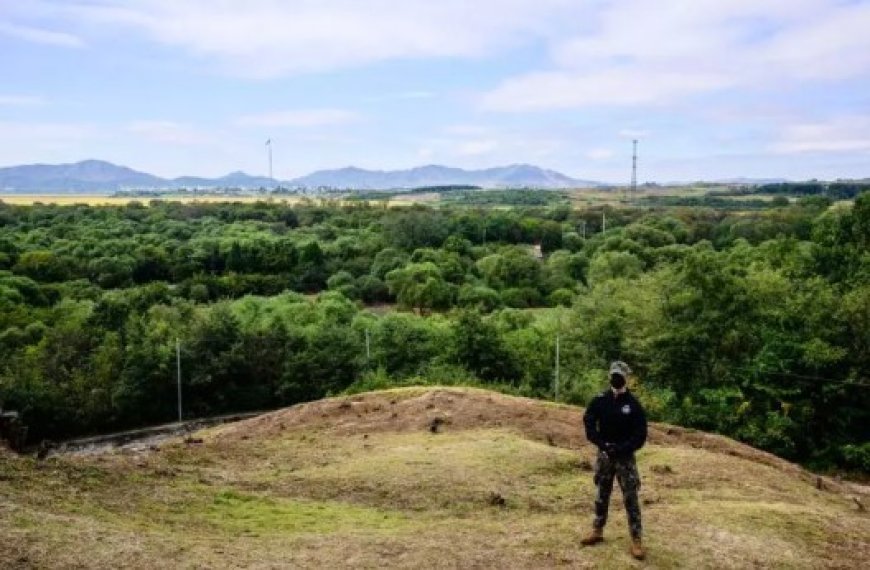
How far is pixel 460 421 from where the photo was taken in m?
22.2

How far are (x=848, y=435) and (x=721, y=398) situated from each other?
4.87m

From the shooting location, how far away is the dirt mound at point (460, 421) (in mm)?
20984

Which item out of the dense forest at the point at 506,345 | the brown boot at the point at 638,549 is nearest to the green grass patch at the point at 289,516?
the brown boot at the point at 638,549

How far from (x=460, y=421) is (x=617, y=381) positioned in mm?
12473

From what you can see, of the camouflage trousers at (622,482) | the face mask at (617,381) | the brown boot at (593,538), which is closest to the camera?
the face mask at (617,381)

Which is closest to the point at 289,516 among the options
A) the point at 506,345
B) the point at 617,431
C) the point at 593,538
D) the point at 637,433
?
the point at 593,538

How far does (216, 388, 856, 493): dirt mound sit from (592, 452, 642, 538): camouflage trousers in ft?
29.0

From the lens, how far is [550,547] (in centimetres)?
1149

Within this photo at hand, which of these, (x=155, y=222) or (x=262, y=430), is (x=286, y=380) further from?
(x=155, y=222)

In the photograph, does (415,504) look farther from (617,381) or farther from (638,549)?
(617,381)

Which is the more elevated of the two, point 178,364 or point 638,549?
point 638,549

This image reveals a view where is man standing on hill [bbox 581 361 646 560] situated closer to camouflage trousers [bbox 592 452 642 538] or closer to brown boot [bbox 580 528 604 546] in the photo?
camouflage trousers [bbox 592 452 642 538]

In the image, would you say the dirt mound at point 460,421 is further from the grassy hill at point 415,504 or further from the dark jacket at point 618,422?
the dark jacket at point 618,422

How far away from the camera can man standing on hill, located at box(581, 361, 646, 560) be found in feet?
33.6
